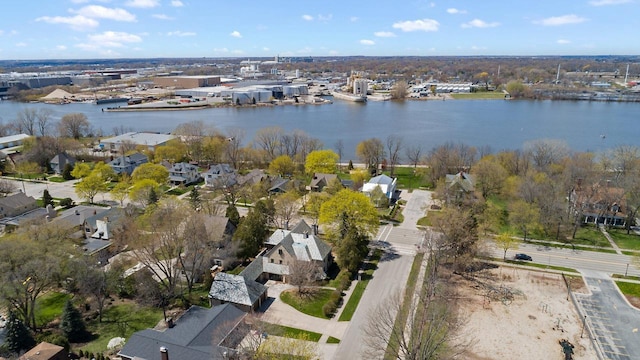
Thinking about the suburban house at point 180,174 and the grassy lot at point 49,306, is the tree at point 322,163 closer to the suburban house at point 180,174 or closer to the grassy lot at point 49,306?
the suburban house at point 180,174

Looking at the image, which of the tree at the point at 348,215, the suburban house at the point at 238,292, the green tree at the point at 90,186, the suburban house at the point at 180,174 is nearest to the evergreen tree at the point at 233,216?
the tree at the point at 348,215

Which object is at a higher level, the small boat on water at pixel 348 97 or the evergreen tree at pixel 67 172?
the small boat on water at pixel 348 97

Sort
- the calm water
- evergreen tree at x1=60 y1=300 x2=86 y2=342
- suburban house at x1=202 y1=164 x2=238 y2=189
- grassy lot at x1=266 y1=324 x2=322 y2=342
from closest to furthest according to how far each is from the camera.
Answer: evergreen tree at x1=60 y1=300 x2=86 y2=342 → grassy lot at x1=266 y1=324 x2=322 y2=342 → suburban house at x1=202 y1=164 x2=238 y2=189 → the calm water

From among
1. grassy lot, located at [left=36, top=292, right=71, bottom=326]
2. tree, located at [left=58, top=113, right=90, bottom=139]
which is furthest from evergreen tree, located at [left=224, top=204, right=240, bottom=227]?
tree, located at [left=58, top=113, right=90, bottom=139]

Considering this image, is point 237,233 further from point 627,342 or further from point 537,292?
point 627,342

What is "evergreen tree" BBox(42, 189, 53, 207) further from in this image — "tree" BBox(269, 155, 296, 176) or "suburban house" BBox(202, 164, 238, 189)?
"tree" BBox(269, 155, 296, 176)

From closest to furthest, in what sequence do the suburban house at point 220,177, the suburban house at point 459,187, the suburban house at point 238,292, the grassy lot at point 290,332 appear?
1. the grassy lot at point 290,332
2. the suburban house at point 238,292
3. the suburban house at point 459,187
4. the suburban house at point 220,177
